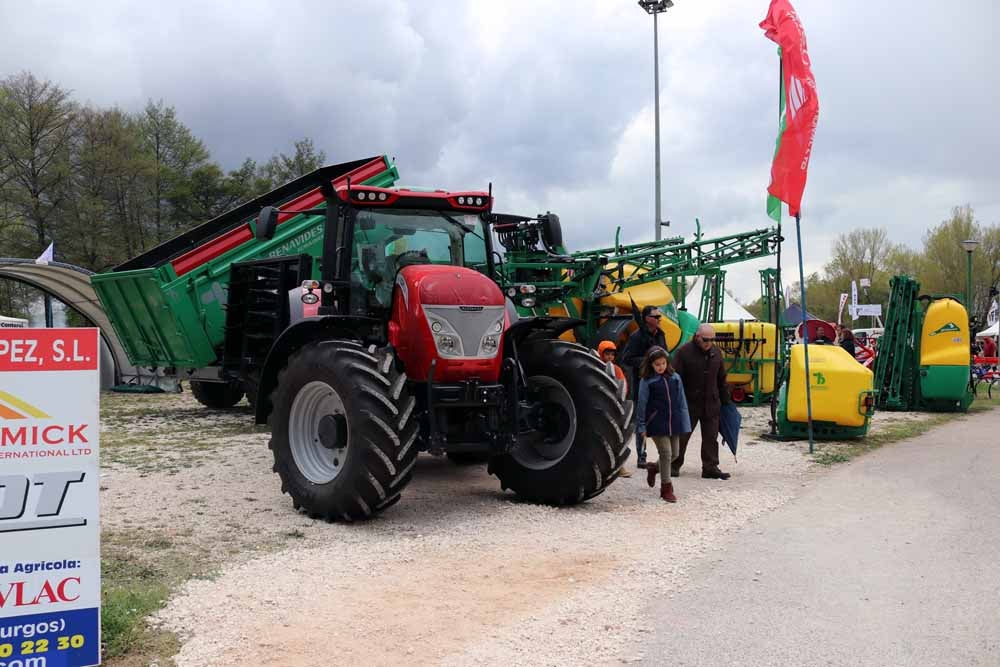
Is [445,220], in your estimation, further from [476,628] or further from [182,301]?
[182,301]

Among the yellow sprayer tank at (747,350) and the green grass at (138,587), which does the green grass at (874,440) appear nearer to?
the yellow sprayer tank at (747,350)

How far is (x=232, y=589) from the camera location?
5078mm

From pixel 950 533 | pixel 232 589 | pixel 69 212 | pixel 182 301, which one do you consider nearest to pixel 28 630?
pixel 232 589

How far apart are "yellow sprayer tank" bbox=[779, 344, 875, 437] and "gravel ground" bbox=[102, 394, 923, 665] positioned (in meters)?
2.04

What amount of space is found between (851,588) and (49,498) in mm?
4309

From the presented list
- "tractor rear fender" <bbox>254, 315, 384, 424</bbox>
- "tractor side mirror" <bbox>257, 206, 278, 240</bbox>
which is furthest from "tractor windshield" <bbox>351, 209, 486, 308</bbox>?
"tractor side mirror" <bbox>257, 206, 278, 240</bbox>

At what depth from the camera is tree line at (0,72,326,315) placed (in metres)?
30.4

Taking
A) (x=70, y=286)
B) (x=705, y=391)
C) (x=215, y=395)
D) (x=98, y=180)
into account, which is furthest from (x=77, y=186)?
(x=705, y=391)

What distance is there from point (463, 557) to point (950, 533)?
12.1 ft

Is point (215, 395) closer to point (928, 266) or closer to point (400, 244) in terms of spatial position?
point (400, 244)

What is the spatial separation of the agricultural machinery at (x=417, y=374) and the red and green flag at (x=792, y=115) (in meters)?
4.74

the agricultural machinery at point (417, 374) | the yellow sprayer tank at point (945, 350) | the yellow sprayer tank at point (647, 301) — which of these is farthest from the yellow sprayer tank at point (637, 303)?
the agricultural machinery at point (417, 374)

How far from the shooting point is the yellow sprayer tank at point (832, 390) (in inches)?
460

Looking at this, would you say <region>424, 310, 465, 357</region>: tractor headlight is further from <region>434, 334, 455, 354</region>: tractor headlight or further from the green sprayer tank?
the green sprayer tank
